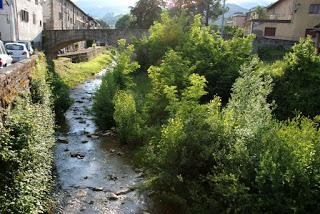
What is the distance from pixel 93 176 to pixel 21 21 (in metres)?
27.0

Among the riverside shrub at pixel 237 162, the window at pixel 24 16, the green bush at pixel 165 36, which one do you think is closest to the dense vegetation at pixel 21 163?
the riverside shrub at pixel 237 162

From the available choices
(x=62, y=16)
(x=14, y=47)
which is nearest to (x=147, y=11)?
(x=62, y=16)

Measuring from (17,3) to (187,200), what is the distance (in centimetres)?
3002

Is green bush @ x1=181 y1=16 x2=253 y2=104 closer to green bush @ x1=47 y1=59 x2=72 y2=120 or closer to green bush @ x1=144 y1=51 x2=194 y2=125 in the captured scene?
green bush @ x1=144 y1=51 x2=194 y2=125

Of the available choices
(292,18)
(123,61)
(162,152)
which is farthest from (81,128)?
(292,18)

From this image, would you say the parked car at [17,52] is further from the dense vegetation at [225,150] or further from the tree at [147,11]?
the tree at [147,11]

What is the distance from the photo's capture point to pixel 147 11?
60000 millimetres

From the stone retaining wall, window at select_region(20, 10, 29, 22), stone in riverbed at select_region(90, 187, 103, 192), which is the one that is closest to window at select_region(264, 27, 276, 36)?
the stone retaining wall

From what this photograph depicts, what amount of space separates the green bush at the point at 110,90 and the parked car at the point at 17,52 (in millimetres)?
7307

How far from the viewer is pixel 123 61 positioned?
1798 cm

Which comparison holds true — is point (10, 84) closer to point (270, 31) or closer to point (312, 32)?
point (312, 32)

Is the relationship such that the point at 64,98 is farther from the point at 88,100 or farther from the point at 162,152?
the point at 162,152

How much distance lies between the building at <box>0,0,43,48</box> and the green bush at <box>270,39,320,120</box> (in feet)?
75.1

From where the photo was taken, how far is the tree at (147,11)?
59.4 m
